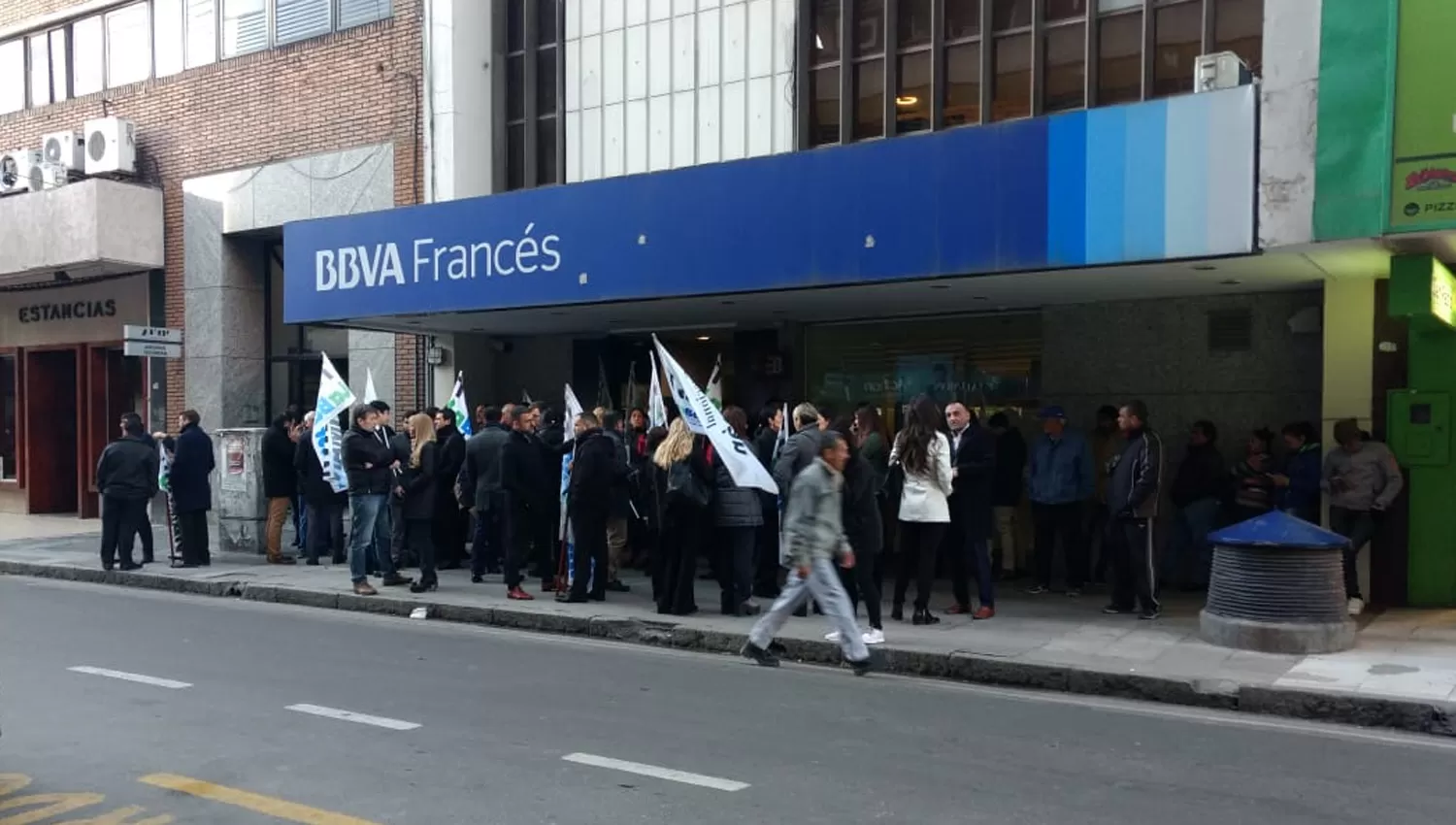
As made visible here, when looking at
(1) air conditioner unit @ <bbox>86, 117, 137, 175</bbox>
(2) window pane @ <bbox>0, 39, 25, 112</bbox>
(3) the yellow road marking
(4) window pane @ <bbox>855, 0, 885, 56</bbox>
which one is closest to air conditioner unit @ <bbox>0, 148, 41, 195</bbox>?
(1) air conditioner unit @ <bbox>86, 117, 137, 175</bbox>

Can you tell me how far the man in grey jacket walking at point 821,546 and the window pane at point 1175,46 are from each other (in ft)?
18.6

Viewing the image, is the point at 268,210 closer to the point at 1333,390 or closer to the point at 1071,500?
the point at 1071,500

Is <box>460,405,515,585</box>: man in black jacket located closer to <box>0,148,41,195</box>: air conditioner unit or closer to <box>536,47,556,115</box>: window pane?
<box>536,47,556,115</box>: window pane

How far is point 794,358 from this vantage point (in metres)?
14.3

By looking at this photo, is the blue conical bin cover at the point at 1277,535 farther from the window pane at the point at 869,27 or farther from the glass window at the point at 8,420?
the glass window at the point at 8,420

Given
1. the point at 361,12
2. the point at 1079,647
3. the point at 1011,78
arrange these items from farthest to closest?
the point at 361,12, the point at 1011,78, the point at 1079,647

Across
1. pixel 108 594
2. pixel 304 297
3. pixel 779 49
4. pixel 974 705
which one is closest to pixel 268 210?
pixel 304 297

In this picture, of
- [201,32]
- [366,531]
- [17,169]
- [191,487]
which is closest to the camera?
[366,531]

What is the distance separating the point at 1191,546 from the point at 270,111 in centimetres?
1435

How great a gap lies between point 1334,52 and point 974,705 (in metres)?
5.48

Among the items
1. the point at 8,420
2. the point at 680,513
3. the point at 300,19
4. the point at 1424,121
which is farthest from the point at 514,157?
the point at 8,420

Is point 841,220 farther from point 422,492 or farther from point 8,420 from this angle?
point 8,420

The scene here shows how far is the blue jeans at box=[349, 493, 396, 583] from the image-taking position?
11555mm

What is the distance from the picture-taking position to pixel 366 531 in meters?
11.6
